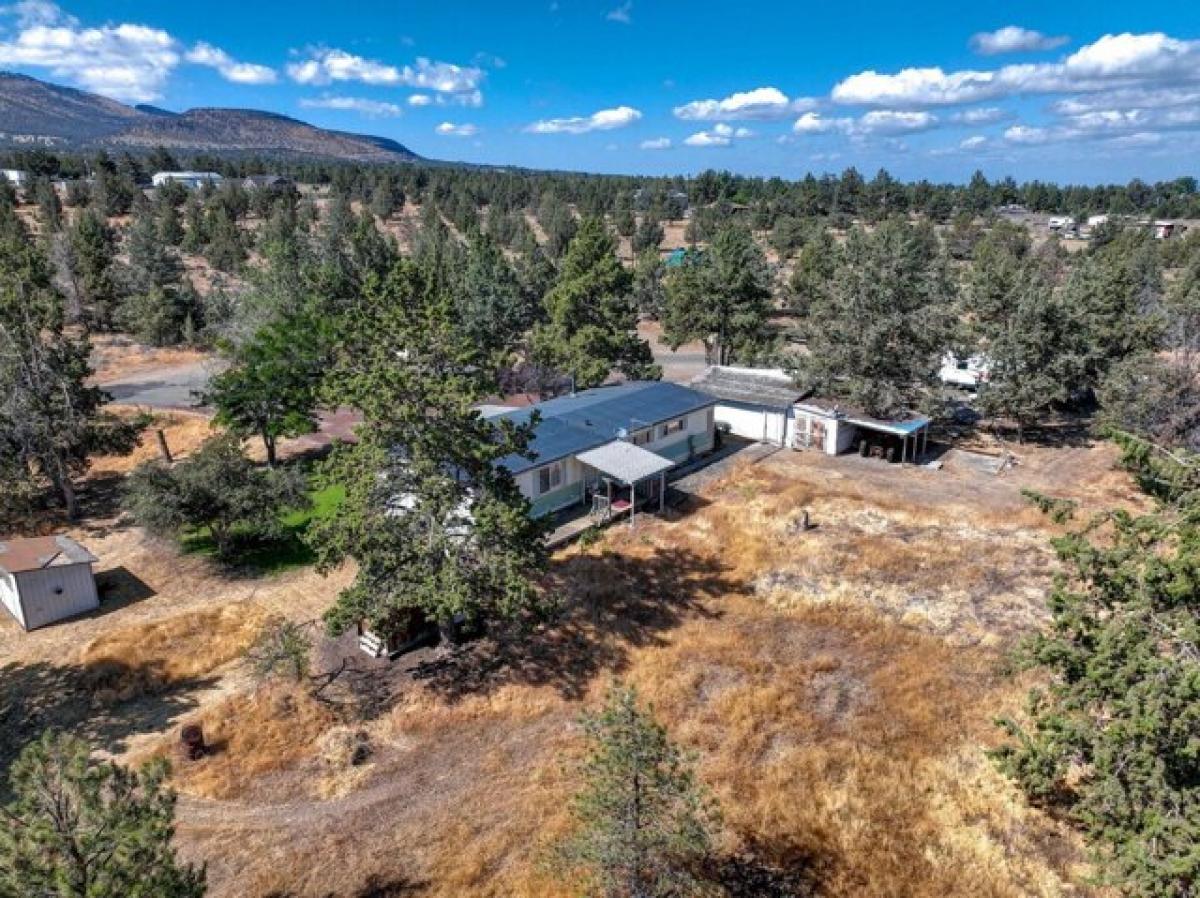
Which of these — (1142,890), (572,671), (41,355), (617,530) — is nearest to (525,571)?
(572,671)

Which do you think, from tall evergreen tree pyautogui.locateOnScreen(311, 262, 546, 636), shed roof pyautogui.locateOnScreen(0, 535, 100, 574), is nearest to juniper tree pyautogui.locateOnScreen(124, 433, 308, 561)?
shed roof pyautogui.locateOnScreen(0, 535, 100, 574)

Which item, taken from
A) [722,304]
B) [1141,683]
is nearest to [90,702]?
[1141,683]

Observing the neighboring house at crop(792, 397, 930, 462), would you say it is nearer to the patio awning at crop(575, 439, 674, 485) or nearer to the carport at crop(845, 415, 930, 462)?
the carport at crop(845, 415, 930, 462)

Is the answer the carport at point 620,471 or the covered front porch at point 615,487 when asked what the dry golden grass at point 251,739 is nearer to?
the covered front porch at point 615,487

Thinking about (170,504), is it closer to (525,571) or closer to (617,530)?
(525,571)

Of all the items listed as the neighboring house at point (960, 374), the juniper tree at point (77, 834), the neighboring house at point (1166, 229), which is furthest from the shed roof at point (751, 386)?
the neighboring house at point (1166, 229)

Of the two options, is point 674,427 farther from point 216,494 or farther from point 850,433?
point 216,494
